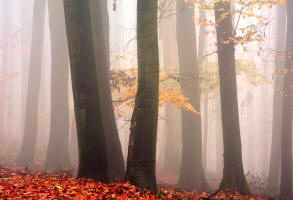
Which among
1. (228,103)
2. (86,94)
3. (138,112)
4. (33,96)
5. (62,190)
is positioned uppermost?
(33,96)

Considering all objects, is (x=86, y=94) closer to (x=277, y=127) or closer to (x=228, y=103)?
(x=228, y=103)

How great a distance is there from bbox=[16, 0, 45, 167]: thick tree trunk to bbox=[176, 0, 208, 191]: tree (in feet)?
25.4

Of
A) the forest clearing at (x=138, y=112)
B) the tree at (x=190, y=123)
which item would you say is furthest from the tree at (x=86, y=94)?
the tree at (x=190, y=123)

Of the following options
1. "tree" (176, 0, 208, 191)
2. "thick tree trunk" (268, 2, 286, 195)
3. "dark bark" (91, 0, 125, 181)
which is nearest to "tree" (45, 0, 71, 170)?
"tree" (176, 0, 208, 191)

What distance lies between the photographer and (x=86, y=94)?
283 inches

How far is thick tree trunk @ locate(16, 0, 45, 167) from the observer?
15.0 meters

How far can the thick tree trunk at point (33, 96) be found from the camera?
589 inches

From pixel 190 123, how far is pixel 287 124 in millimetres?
3799

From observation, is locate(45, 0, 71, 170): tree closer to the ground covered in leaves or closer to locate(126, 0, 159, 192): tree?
the ground covered in leaves

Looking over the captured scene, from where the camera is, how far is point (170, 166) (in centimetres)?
1650

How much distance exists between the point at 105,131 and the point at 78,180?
4.85ft

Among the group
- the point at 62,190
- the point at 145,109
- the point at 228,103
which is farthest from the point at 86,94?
the point at 228,103

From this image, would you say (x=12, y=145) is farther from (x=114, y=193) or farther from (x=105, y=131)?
(x=114, y=193)

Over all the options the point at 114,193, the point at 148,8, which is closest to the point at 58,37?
the point at 148,8
